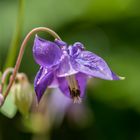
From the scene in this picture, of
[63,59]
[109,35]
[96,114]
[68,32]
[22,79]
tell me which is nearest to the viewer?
[63,59]

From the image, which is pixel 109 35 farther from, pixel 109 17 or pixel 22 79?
pixel 22 79

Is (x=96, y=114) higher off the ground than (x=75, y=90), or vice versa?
(x=75, y=90)

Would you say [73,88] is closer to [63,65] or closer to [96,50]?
[63,65]

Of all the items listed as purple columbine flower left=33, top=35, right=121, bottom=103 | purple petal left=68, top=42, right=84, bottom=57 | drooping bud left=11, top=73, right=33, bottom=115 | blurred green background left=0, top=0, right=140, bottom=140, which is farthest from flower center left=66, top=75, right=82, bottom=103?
blurred green background left=0, top=0, right=140, bottom=140

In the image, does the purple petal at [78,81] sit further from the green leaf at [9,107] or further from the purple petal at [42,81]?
the green leaf at [9,107]

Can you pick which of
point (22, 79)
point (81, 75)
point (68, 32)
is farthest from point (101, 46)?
point (81, 75)

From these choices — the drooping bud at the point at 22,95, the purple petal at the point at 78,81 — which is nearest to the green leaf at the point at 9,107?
the drooping bud at the point at 22,95

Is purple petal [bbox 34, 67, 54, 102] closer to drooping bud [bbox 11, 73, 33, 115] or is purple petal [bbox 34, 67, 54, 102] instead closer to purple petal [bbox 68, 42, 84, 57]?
purple petal [bbox 68, 42, 84, 57]
